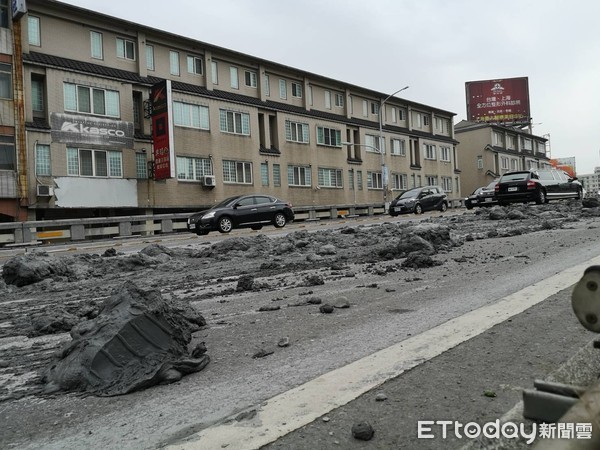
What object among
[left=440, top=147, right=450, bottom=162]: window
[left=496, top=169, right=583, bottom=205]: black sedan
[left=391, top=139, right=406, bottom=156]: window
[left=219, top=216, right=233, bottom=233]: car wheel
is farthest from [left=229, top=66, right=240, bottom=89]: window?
[left=440, top=147, right=450, bottom=162]: window

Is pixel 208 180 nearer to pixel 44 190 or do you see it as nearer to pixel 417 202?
pixel 44 190

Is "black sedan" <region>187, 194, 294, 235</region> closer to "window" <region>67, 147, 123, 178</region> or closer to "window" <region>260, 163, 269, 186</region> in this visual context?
"window" <region>67, 147, 123, 178</region>

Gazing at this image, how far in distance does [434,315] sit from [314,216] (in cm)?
3000

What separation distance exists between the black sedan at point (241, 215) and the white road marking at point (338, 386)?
55.1 ft

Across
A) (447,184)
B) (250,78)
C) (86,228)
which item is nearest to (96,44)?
Answer: (86,228)

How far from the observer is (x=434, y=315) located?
4879 millimetres

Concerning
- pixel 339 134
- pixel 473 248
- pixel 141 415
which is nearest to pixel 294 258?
pixel 473 248

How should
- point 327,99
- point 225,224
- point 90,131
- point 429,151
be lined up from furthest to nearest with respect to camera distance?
point 429,151, point 327,99, point 90,131, point 225,224

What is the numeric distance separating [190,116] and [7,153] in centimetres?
1063

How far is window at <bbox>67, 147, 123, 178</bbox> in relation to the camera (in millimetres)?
26328

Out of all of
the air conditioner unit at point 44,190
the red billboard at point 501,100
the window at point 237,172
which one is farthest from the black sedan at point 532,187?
the red billboard at point 501,100

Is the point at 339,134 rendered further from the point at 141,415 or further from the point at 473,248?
the point at 141,415

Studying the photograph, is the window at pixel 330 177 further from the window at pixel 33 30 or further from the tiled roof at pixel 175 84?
the window at pixel 33 30

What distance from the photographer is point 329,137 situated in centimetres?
4256
